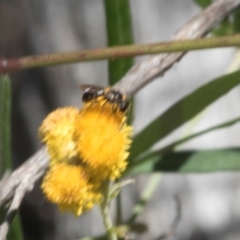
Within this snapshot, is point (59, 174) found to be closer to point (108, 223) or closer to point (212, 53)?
point (108, 223)

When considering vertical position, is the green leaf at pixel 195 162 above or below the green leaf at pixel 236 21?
below

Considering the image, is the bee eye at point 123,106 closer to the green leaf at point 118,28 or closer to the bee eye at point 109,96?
the bee eye at point 109,96

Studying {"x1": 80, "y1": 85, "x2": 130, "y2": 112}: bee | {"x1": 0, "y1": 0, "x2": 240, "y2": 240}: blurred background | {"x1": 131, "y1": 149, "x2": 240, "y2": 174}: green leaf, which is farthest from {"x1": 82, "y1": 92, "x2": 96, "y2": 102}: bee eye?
{"x1": 0, "y1": 0, "x2": 240, "y2": 240}: blurred background

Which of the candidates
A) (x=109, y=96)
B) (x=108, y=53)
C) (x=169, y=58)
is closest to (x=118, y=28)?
(x=169, y=58)

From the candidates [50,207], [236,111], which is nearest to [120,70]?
[236,111]

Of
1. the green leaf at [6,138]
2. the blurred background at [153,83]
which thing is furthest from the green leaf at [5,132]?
the blurred background at [153,83]
